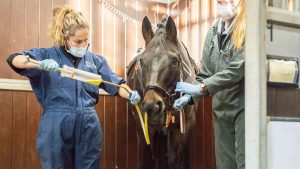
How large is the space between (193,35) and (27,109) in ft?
6.09

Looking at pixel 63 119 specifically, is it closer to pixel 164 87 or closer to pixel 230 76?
pixel 164 87

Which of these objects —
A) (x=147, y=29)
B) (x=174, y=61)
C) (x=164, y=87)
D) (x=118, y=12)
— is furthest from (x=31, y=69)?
(x=118, y=12)

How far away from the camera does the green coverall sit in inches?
83.3

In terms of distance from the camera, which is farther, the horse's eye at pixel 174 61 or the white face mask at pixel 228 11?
the horse's eye at pixel 174 61

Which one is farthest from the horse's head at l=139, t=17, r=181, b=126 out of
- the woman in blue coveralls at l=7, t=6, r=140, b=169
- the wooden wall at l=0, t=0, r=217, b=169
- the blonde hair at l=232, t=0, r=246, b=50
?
the wooden wall at l=0, t=0, r=217, b=169

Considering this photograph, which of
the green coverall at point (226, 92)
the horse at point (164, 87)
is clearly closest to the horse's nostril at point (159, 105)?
the horse at point (164, 87)

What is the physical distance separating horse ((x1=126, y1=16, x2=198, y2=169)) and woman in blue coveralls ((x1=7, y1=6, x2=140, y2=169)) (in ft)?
1.28

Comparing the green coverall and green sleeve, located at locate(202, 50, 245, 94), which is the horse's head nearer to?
the green coverall

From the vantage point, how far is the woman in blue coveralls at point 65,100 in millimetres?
2152

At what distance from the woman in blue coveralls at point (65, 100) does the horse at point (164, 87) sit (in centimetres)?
39

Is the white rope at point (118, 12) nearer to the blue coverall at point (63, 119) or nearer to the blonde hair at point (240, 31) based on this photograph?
the blue coverall at point (63, 119)

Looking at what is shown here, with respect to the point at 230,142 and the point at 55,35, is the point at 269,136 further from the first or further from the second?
the point at 55,35

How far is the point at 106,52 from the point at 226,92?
1787 millimetres

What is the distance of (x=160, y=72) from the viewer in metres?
2.59
